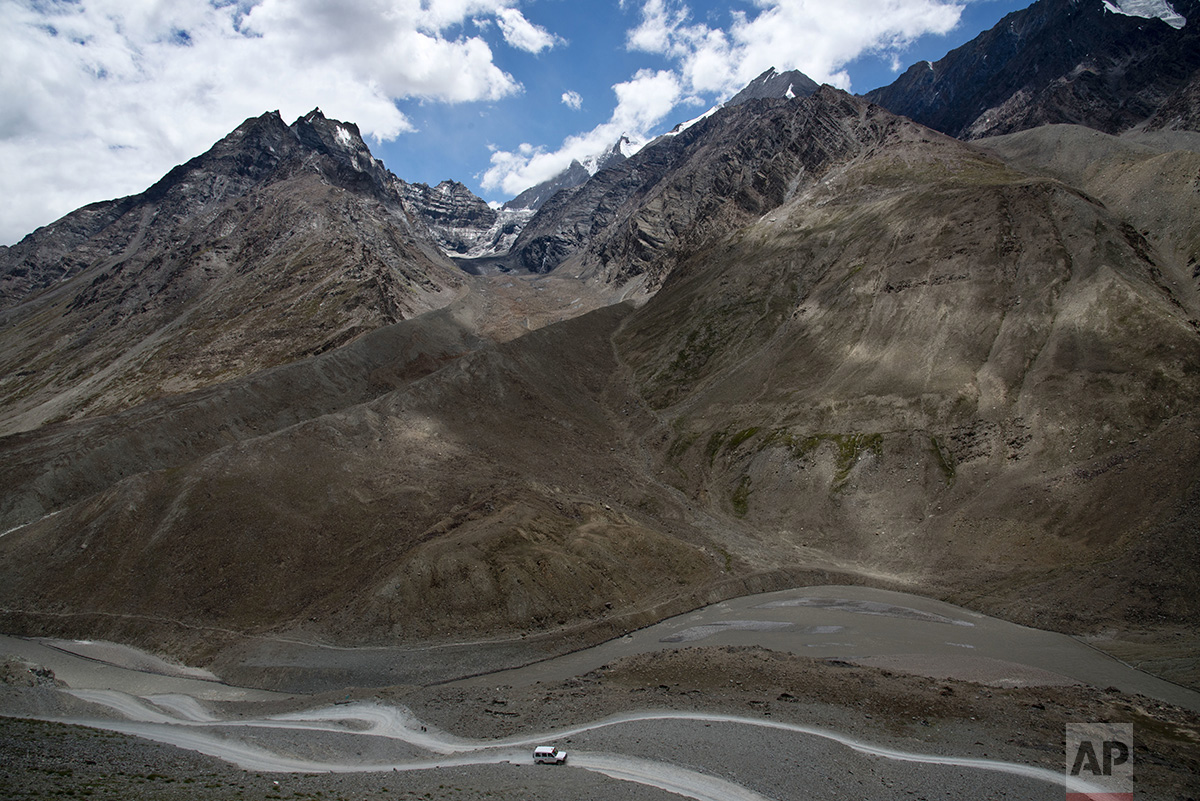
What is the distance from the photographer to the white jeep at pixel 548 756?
29047mm

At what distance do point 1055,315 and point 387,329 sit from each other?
106906mm

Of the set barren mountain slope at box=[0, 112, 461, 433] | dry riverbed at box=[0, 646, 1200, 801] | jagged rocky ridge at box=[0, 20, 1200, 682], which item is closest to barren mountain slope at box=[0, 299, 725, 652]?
jagged rocky ridge at box=[0, 20, 1200, 682]

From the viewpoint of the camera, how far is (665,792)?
85.6 feet

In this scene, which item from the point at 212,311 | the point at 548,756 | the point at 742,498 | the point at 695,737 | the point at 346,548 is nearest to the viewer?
the point at 548,756

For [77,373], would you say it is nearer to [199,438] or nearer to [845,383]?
[199,438]

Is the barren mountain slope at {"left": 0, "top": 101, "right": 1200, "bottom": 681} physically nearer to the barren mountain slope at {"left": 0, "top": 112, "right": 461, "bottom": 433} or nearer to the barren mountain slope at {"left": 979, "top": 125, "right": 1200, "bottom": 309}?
the barren mountain slope at {"left": 979, "top": 125, "right": 1200, "bottom": 309}

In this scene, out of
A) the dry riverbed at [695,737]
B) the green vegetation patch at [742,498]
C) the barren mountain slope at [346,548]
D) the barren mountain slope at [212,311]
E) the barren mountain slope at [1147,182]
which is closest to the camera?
the dry riverbed at [695,737]

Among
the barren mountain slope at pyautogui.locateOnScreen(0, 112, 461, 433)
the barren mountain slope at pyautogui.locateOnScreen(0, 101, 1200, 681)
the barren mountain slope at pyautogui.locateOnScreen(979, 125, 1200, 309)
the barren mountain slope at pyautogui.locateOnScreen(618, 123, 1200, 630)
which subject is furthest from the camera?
the barren mountain slope at pyautogui.locateOnScreen(0, 112, 461, 433)

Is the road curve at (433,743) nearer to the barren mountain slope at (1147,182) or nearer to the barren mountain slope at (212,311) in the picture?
the barren mountain slope at (1147,182)

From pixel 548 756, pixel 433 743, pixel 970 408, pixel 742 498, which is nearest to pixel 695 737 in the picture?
pixel 548 756

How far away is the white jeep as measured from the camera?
29.0m

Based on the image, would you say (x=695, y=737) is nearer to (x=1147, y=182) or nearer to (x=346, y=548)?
(x=346, y=548)

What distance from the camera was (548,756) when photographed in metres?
29.1

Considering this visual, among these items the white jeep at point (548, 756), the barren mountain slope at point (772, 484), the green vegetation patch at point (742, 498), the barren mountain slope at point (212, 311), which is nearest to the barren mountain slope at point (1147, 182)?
the barren mountain slope at point (772, 484)
